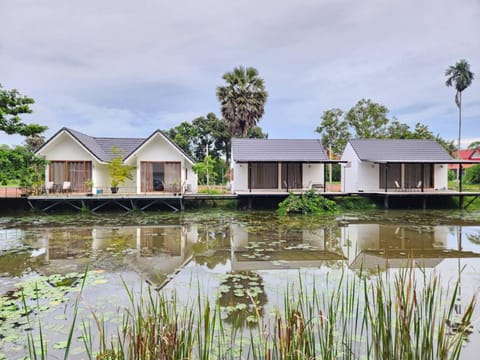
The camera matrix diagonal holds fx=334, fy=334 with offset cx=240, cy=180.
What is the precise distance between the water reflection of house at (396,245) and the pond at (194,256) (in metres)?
0.03

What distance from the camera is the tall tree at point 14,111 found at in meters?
13.6

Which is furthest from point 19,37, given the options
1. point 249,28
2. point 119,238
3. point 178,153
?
point 119,238

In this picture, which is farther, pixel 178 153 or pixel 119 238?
pixel 178 153

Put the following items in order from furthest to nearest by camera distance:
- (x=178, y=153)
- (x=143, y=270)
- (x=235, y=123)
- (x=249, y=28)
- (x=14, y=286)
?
(x=235, y=123)
(x=178, y=153)
(x=249, y=28)
(x=143, y=270)
(x=14, y=286)

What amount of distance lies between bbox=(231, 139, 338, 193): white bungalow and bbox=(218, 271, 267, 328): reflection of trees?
1311 cm

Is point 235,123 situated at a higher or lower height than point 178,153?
higher

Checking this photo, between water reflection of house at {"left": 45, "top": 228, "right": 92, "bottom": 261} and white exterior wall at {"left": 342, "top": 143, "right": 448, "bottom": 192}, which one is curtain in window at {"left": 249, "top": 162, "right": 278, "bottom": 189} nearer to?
white exterior wall at {"left": 342, "top": 143, "right": 448, "bottom": 192}

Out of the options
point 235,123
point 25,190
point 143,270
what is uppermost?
point 235,123

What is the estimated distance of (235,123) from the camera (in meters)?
25.9

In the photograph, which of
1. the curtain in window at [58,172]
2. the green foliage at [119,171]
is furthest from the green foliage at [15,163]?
the green foliage at [119,171]

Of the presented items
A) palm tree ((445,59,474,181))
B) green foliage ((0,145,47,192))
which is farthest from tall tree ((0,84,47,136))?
palm tree ((445,59,474,181))

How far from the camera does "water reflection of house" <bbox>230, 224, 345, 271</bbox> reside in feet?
23.3

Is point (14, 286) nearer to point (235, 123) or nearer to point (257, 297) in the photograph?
point (257, 297)

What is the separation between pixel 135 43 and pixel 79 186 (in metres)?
8.36
